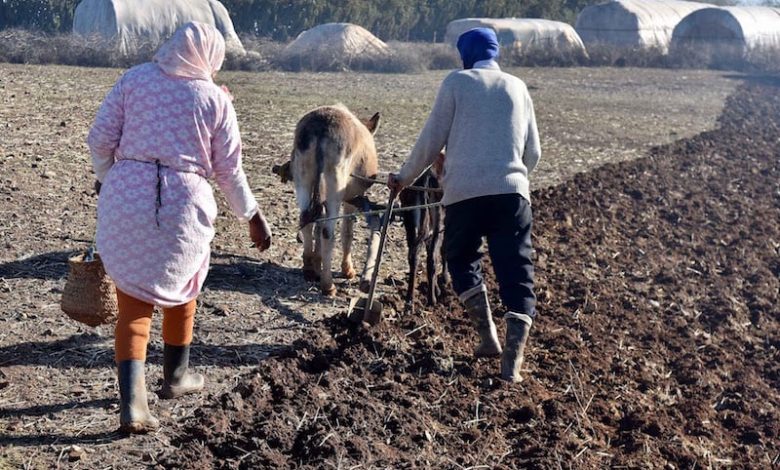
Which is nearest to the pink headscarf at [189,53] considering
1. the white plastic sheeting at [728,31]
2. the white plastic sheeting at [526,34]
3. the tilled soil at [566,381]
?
the tilled soil at [566,381]

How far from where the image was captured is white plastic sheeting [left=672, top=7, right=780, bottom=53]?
44.1m

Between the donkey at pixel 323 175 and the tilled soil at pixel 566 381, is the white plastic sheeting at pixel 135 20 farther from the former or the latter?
the donkey at pixel 323 175

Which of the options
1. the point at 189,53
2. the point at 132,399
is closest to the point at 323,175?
the point at 189,53

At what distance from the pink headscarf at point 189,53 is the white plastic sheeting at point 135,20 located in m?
22.3

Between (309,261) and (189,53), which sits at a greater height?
(189,53)

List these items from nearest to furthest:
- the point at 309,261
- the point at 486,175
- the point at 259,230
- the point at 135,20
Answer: the point at 259,230 < the point at 486,175 < the point at 309,261 < the point at 135,20

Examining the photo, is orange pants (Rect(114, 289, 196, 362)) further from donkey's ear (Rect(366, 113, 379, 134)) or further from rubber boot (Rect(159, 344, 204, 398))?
donkey's ear (Rect(366, 113, 379, 134))

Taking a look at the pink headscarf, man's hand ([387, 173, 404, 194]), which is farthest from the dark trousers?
the pink headscarf

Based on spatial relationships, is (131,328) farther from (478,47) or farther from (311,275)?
(311,275)

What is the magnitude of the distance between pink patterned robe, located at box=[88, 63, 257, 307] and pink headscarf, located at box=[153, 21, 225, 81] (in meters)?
0.05

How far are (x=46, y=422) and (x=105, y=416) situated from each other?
30 cm

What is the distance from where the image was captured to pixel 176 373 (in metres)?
5.72

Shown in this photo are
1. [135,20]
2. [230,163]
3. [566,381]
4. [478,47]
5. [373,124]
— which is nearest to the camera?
[230,163]

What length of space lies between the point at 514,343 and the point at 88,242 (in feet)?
13.8
